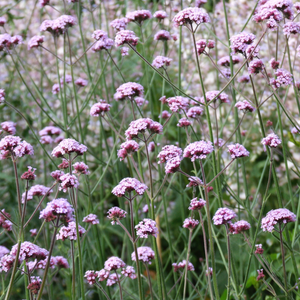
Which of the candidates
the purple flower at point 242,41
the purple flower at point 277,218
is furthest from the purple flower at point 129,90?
the purple flower at point 277,218

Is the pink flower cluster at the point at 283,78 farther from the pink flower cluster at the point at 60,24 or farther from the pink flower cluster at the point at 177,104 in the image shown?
the pink flower cluster at the point at 60,24

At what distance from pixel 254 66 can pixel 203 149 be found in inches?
20.9

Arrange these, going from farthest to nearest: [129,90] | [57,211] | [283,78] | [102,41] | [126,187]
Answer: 1. [102,41]
2. [129,90]
3. [283,78]
4. [126,187]
5. [57,211]

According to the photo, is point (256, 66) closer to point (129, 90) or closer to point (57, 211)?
point (129, 90)

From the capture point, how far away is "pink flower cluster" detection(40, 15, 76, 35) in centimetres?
240

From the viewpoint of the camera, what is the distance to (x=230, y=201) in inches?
163

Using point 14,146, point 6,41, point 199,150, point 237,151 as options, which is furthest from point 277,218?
point 6,41

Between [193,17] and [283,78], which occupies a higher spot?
[193,17]

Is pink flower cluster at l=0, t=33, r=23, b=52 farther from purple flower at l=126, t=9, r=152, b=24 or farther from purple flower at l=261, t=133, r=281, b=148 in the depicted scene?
purple flower at l=261, t=133, r=281, b=148

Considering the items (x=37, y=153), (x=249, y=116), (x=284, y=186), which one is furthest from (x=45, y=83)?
(x=284, y=186)

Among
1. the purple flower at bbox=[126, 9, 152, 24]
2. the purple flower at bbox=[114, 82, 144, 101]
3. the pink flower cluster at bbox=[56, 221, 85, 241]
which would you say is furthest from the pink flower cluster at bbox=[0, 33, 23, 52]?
the pink flower cluster at bbox=[56, 221, 85, 241]

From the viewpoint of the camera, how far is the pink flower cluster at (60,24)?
2402 millimetres

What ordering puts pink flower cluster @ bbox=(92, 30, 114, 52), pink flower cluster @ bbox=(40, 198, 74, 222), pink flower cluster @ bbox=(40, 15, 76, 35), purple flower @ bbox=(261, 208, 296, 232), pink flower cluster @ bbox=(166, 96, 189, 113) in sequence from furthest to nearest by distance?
pink flower cluster @ bbox=(40, 15, 76, 35), pink flower cluster @ bbox=(92, 30, 114, 52), pink flower cluster @ bbox=(166, 96, 189, 113), purple flower @ bbox=(261, 208, 296, 232), pink flower cluster @ bbox=(40, 198, 74, 222)

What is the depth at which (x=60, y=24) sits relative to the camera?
2.40 m
